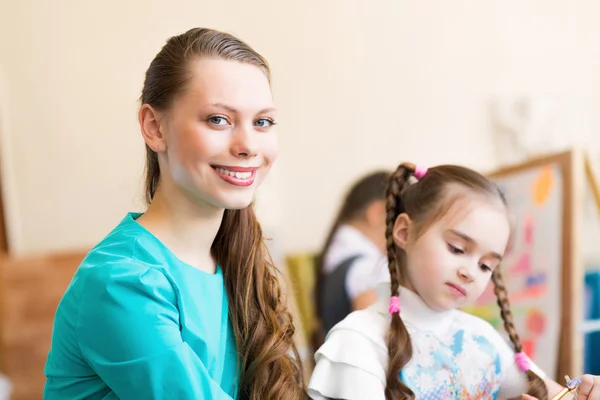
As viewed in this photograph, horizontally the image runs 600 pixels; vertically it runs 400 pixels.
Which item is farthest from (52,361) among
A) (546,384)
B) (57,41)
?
(57,41)

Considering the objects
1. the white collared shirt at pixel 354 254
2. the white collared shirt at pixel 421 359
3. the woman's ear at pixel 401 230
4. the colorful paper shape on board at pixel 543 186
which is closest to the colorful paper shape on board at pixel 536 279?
the colorful paper shape on board at pixel 543 186

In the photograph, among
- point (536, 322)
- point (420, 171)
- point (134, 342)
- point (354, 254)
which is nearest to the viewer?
point (134, 342)

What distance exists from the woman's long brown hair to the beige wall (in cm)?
156

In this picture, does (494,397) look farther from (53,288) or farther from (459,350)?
(53,288)

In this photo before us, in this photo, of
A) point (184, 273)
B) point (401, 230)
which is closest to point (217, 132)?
point (184, 273)

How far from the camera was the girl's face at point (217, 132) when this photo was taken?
918mm

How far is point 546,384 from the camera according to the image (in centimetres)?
102

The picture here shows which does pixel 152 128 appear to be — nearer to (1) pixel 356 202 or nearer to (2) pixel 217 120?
(2) pixel 217 120

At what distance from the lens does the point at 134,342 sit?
85 centimetres

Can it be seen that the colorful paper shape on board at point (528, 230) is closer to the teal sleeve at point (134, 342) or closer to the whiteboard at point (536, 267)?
the whiteboard at point (536, 267)

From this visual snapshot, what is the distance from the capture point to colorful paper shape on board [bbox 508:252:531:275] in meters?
2.03

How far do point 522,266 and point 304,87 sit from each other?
52.4 inches

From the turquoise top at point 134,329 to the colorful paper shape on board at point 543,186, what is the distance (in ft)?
4.32

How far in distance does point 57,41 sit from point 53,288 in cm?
102
